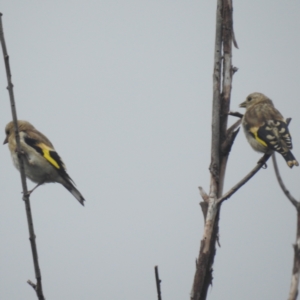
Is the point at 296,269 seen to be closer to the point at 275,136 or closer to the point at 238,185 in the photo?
the point at 238,185

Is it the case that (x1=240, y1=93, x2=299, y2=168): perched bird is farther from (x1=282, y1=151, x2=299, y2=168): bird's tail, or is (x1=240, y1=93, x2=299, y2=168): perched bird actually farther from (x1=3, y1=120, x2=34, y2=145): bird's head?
(x1=3, y1=120, x2=34, y2=145): bird's head

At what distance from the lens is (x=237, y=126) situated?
4.46 metres

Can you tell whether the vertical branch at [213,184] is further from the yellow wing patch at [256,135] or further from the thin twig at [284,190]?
the yellow wing patch at [256,135]

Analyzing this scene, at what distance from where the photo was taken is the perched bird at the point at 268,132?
6409 mm

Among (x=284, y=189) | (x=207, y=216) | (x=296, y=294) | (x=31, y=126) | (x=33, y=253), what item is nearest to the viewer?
(x=296, y=294)

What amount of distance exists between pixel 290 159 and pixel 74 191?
10.7 ft

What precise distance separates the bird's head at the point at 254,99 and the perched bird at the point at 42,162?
3163mm

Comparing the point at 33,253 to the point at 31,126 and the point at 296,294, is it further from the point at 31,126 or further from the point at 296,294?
the point at 31,126

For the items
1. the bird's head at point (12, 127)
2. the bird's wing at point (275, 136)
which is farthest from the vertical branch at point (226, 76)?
the bird's head at point (12, 127)

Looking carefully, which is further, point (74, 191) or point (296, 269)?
point (74, 191)

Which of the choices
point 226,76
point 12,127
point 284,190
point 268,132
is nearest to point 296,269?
point 284,190

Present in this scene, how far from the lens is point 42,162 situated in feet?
25.2

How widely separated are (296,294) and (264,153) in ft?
14.8

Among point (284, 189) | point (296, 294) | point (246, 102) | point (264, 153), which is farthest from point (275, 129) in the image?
point (296, 294)
